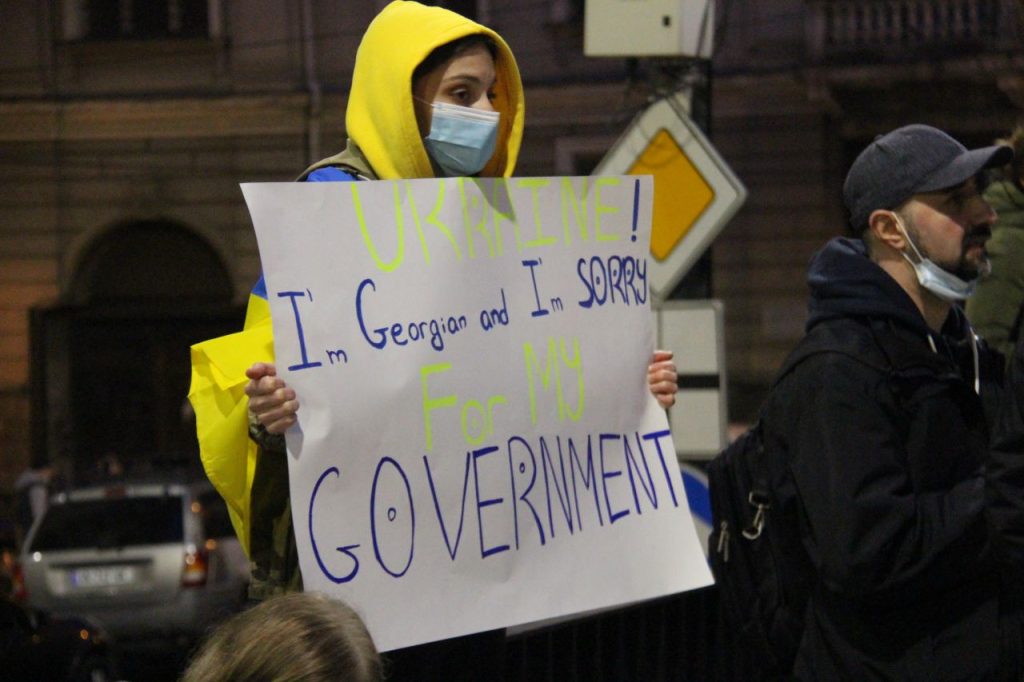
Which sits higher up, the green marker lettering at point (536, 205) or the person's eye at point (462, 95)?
the person's eye at point (462, 95)

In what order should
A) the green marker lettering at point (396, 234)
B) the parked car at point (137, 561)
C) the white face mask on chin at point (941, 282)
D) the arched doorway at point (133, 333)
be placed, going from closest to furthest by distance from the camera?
the green marker lettering at point (396, 234)
the white face mask on chin at point (941, 282)
the parked car at point (137, 561)
the arched doorway at point (133, 333)

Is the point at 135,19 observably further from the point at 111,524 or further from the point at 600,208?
the point at 600,208

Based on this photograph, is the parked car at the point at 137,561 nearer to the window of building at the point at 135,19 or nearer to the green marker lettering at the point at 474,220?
the green marker lettering at the point at 474,220

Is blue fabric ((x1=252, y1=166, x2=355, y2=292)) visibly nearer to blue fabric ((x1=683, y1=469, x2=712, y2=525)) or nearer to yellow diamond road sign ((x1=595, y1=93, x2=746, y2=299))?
blue fabric ((x1=683, y1=469, x2=712, y2=525))

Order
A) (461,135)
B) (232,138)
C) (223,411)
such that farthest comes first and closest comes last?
(232,138), (461,135), (223,411)

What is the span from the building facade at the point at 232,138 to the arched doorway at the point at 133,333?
3cm

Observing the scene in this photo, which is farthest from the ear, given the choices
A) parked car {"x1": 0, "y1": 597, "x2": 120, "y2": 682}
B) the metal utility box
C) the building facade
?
the building facade

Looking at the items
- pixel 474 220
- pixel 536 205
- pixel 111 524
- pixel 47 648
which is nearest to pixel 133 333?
pixel 111 524

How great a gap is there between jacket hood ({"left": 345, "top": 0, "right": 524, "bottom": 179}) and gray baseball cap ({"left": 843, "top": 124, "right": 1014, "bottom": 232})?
647 mm

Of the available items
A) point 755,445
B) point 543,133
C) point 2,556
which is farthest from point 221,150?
point 755,445

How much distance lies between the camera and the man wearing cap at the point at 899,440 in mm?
2678

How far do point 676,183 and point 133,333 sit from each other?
16.5m

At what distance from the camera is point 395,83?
2822mm

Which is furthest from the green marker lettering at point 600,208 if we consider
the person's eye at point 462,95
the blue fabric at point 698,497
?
the blue fabric at point 698,497
